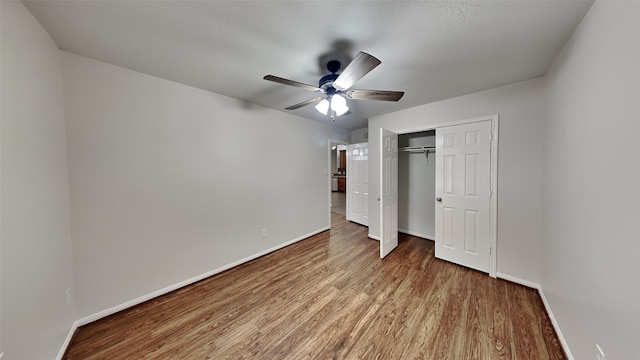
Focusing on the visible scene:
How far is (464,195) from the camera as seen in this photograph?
8.52 ft

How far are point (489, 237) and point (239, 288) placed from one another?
313 centimetres

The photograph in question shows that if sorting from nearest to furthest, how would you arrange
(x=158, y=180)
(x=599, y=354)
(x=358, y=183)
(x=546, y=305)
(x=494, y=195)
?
(x=599, y=354)
(x=546, y=305)
(x=158, y=180)
(x=494, y=195)
(x=358, y=183)

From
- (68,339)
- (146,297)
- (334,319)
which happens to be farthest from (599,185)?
(68,339)

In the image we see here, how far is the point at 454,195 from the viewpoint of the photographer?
8.80ft

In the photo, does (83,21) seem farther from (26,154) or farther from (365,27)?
(365,27)

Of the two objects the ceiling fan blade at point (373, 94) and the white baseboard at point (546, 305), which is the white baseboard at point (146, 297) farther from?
the white baseboard at point (546, 305)

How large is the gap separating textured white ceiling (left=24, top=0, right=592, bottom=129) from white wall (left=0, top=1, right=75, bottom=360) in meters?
0.25

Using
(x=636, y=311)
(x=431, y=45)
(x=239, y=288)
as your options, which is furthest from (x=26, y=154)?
(x=636, y=311)

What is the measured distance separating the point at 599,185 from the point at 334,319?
6.69 ft

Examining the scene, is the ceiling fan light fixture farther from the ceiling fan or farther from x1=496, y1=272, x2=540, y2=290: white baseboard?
x1=496, y1=272, x2=540, y2=290: white baseboard

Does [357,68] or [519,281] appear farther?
[519,281]

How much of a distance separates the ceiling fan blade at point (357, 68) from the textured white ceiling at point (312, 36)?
11.1 inches

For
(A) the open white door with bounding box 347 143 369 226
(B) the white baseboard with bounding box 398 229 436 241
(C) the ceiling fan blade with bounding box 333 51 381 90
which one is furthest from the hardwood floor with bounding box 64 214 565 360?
(C) the ceiling fan blade with bounding box 333 51 381 90

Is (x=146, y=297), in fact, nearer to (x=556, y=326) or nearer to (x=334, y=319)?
(x=334, y=319)
